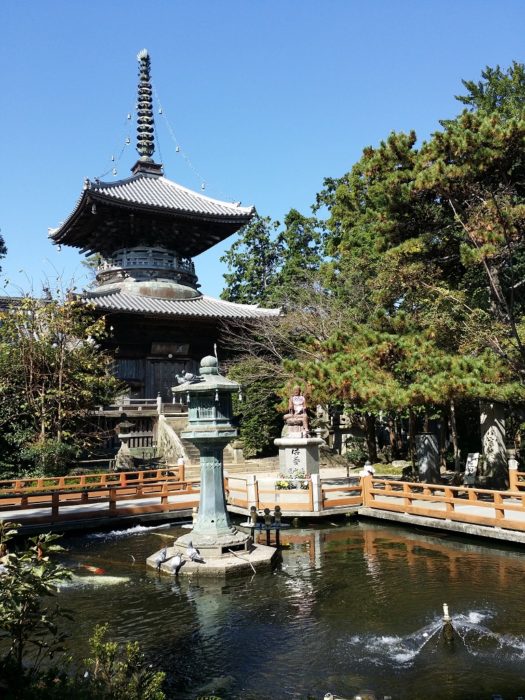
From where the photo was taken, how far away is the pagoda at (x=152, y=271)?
28.9m

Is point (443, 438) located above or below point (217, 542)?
above

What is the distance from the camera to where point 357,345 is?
51.7 feet

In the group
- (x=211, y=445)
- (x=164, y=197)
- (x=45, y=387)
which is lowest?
(x=211, y=445)

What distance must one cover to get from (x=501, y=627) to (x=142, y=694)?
537 cm

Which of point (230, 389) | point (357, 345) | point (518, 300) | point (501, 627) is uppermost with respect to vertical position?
point (518, 300)

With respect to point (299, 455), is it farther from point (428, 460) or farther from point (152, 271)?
point (152, 271)

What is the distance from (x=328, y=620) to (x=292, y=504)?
7415 millimetres

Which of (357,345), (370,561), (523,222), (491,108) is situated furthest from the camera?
(491,108)

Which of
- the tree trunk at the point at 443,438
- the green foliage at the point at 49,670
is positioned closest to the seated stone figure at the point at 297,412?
the tree trunk at the point at 443,438

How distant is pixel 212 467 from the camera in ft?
36.9

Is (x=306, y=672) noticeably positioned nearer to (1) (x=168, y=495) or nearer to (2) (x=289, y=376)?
(1) (x=168, y=495)

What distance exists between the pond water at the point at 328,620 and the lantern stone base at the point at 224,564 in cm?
22

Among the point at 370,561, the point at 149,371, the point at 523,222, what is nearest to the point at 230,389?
the point at 370,561

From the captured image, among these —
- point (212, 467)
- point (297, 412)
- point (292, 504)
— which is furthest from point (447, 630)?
point (297, 412)
